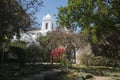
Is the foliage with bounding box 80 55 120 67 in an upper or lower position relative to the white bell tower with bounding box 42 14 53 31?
lower

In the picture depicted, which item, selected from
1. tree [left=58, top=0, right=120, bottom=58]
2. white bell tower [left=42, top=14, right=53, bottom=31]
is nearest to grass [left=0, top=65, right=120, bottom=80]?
tree [left=58, top=0, right=120, bottom=58]

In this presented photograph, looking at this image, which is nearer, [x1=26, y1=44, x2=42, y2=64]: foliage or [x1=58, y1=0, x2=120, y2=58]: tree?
[x1=58, y1=0, x2=120, y2=58]: tree

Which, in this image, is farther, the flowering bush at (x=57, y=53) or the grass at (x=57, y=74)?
the flowering bush at (x=57, y=53)

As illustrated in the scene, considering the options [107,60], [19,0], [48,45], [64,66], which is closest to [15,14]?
[19,0]

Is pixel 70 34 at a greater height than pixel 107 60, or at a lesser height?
greater

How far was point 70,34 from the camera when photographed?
40969mm

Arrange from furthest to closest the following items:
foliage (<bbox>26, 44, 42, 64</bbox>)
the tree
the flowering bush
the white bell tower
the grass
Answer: the white bell tower < the flowering bush < foliage (<bbox>26, 44, 42, 64</bbox>) < the tree < the grass

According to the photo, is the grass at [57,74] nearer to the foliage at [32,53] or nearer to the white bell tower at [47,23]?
the foliage at [32,53]

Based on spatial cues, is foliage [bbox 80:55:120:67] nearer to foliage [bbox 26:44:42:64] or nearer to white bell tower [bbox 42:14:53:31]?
foliage [bbox 26:44:42:64]

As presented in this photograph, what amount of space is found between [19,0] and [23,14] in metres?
1.00

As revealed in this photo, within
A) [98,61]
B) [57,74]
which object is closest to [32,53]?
[98,61]

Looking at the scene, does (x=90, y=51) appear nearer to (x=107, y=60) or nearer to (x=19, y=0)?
(x=107, y=60)

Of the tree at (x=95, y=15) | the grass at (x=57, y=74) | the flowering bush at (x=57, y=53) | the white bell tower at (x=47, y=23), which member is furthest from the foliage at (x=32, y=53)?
the white bell tower at (x=47, y=23)

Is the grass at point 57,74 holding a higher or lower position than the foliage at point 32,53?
lower
